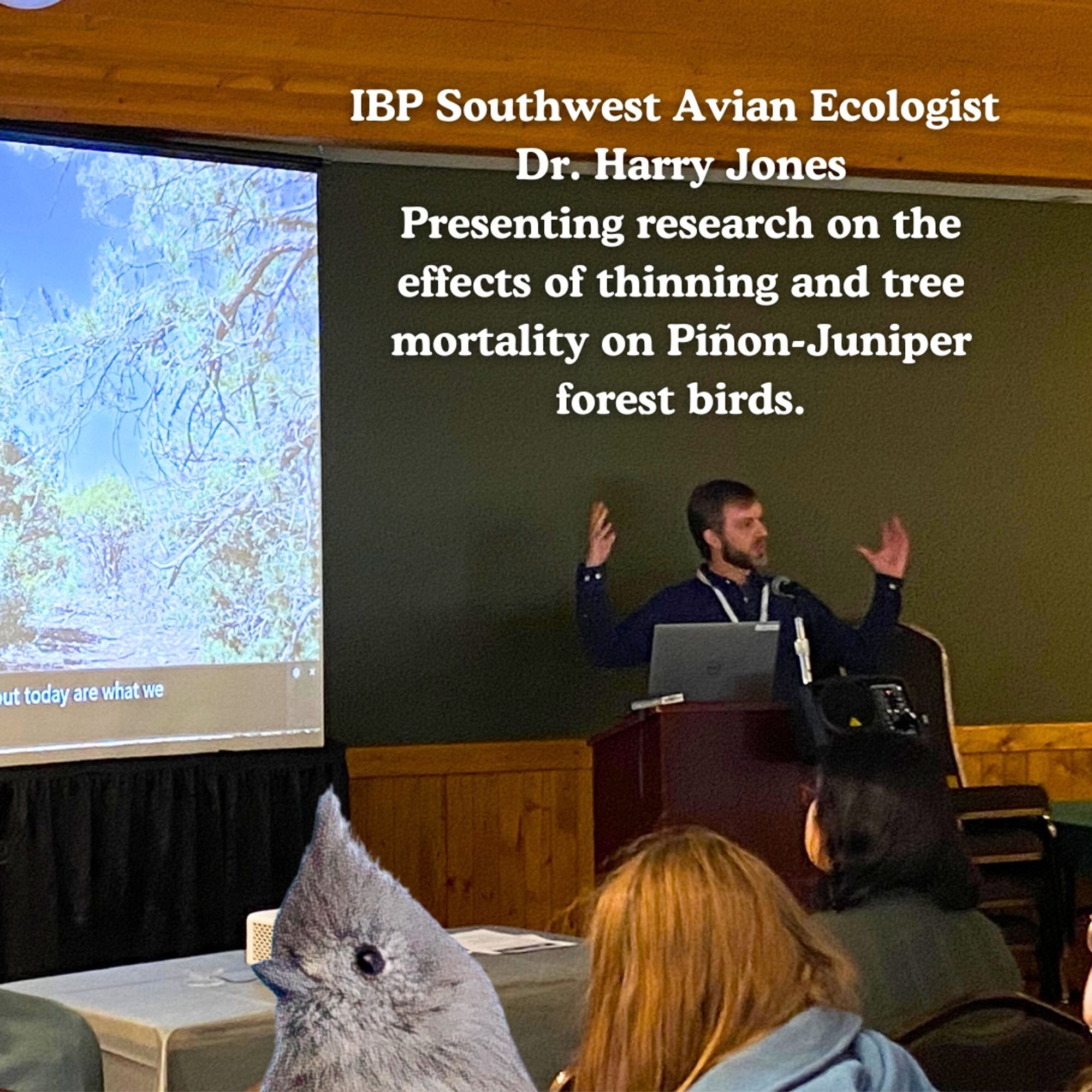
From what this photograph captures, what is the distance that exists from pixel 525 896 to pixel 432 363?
6.00ft

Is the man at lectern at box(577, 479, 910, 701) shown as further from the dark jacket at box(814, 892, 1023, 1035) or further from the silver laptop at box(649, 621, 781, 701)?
the dark jacket at box(814, 892, 1023, 1035)

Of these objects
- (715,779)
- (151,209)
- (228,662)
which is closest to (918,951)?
(715,779)

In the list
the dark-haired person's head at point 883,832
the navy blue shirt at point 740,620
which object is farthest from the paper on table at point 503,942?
the navy blue shirt at point 740,620

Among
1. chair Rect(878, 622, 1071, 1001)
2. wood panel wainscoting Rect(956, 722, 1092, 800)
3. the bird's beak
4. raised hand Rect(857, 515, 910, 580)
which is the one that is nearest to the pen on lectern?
chair Rect(878, 622, 1071, 1001)

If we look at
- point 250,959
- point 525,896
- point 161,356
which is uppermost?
point 161,356

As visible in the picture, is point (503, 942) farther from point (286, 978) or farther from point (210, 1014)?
point (286, 978)

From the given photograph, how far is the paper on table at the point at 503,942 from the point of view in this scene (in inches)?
111

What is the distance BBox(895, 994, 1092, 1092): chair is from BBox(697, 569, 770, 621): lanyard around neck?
3118 millimetres

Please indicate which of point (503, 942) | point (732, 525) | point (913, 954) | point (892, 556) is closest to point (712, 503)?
point (732, 525)

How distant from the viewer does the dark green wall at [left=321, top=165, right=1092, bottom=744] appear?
542cm

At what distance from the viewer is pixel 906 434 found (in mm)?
5953

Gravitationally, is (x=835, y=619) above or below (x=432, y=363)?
below

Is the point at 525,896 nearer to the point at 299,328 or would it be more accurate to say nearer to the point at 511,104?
the point at 299,328

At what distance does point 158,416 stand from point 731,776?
1911mm
